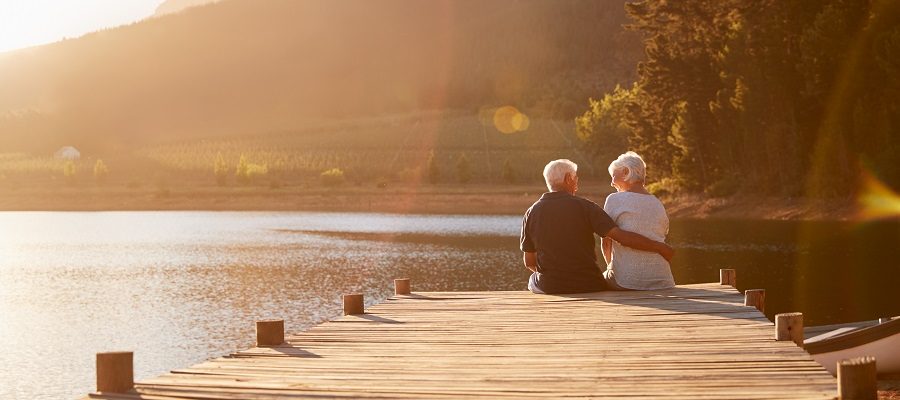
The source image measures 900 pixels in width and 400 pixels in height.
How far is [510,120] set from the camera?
16638 cm

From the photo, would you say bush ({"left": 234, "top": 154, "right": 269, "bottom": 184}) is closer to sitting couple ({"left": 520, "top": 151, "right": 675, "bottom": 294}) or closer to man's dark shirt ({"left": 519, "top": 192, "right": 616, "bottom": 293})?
man's dark shirt ({"left": 519, "top": 192, "right": 616, "bottom": 293})

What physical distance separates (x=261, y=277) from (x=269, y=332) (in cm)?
2452

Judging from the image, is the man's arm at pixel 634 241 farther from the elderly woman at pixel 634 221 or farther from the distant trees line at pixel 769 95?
the distant trees line at pixel 769 95

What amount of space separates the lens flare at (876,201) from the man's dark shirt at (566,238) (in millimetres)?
37914

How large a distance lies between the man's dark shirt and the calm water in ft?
24.0

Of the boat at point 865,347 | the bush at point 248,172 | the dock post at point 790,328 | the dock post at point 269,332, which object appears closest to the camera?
the dock post at point 790,328

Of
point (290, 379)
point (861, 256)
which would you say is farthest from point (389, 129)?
point (290, 379)

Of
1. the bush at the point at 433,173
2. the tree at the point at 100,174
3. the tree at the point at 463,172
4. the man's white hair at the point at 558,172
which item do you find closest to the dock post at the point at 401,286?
the man's white hair at the point at 558,172

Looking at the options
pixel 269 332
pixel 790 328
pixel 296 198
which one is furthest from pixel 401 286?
pixel 296 198

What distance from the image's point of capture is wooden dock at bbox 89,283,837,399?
6.92m

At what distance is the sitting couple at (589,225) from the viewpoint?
37.2ft

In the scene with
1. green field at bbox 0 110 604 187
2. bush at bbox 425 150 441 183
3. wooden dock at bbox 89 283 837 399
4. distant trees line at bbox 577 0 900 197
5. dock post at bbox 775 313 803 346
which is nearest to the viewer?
wooden dock at bbox 89 283 837 399

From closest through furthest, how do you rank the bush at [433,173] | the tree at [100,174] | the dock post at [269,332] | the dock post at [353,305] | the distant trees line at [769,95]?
the dock post at [269,332]
the dock post at [353,305]
the distant trees line at [769,95]
the bush at [433,173]
the tree at [100,174]

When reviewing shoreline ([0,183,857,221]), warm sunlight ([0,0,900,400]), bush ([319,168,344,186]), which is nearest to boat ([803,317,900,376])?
warm sunlight ([0,0,900,400])
